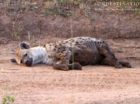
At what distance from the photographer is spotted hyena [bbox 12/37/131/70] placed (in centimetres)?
976

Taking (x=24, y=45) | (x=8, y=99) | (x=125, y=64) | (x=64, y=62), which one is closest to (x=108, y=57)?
(x=125, y=64)

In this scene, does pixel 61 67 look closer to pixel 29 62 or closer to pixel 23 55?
pixel 29 62

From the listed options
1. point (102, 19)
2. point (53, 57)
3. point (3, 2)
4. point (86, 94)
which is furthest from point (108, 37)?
point (86, 94)

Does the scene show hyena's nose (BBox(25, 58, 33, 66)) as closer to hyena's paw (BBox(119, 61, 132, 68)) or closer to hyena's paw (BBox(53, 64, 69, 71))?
hyena's paw (BBox(53, 64, 69, 71))

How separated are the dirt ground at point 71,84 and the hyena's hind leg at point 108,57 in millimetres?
189

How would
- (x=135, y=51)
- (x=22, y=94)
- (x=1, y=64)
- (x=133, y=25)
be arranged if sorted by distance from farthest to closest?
1. (x=133, y=25)
2. (x=135, y=51)
3. (x=1, y=64)
4. (x=22, y=94)

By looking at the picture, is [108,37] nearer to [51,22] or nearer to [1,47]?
[51,22]

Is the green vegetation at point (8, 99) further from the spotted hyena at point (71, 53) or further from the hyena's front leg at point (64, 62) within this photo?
the spotted hyena at point (71, 53)

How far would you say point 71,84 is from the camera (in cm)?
825

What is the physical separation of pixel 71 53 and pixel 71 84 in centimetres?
159

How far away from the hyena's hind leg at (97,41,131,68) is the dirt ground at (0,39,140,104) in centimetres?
19

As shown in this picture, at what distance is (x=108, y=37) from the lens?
36.0 ft

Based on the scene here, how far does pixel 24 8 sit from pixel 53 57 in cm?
199

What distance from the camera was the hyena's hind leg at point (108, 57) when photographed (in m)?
9.77
